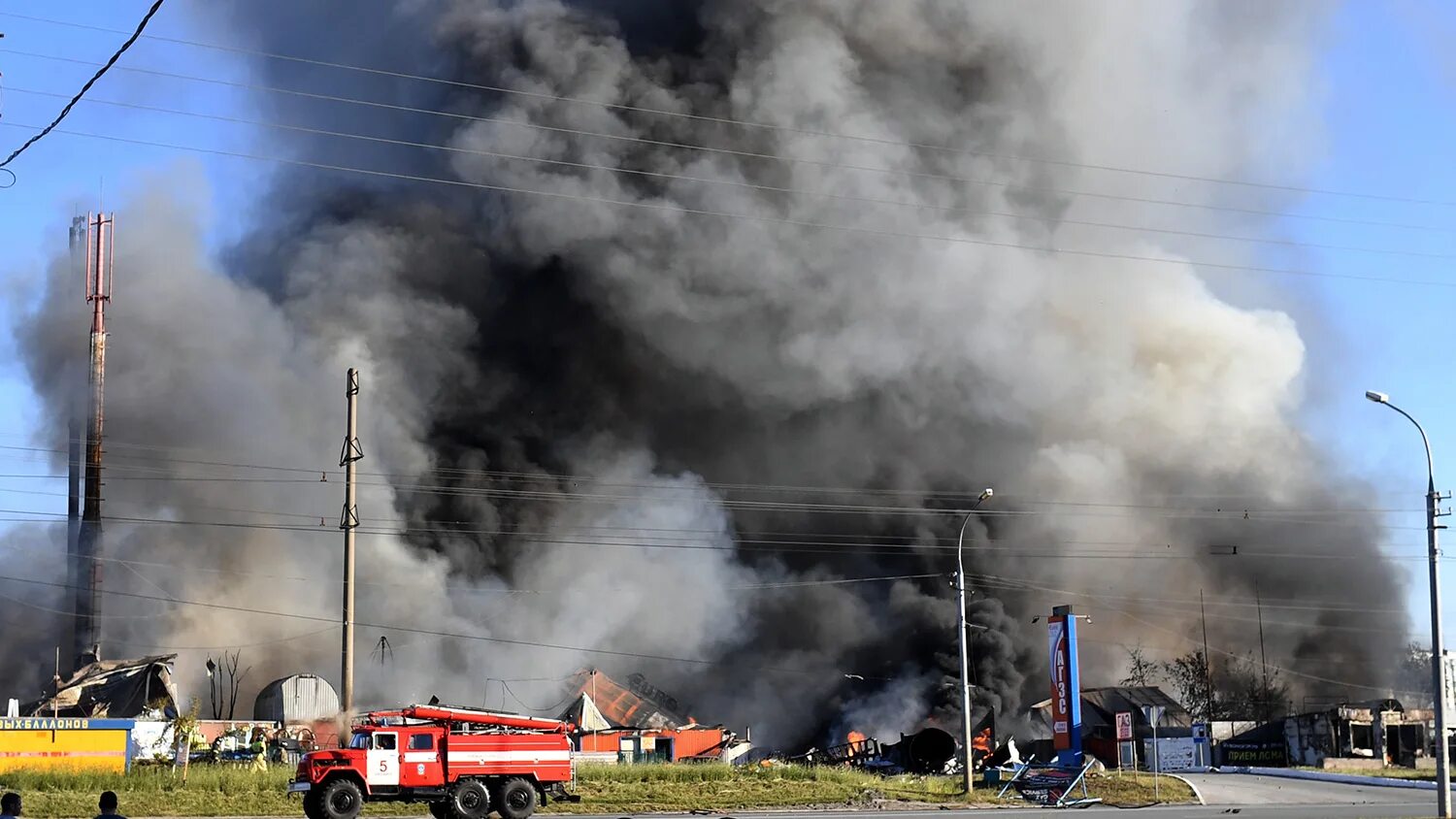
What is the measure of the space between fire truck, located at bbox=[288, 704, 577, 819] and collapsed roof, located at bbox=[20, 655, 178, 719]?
3094cm

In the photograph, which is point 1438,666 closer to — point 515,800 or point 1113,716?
point 515,800

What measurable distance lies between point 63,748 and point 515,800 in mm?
19661

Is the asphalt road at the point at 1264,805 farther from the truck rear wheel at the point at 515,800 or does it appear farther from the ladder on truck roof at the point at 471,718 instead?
the ladder on truck roof at the point at 471,718

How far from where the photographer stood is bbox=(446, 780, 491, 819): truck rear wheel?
30562 mm

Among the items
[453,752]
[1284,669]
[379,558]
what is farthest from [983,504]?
[453,752]

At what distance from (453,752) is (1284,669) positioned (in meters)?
66.9

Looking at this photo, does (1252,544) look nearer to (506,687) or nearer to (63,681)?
(506,687)

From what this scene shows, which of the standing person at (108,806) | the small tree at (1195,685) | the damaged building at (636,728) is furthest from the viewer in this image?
the small tree at (1195,685)

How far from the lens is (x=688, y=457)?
85062mm

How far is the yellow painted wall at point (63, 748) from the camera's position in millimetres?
43125

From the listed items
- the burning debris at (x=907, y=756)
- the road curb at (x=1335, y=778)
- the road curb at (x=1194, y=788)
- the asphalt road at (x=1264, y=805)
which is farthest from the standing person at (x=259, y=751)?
the road curb at (x=1335, y=778)

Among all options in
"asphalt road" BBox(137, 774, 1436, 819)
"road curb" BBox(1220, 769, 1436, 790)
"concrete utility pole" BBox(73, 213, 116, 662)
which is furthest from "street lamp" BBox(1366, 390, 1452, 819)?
"concrete utility pole" BBox(73, 213, 116, 662)

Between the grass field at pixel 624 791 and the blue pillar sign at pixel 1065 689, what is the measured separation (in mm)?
2800

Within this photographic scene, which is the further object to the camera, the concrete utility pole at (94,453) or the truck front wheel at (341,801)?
the concrete utility pole at (94,453)
